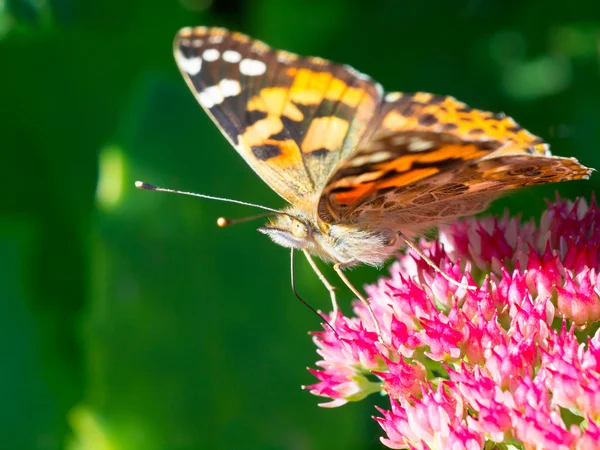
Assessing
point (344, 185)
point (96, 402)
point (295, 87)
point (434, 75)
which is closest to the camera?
point (344, 185)

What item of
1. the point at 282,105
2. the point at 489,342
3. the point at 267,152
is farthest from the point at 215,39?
the point at 489,342

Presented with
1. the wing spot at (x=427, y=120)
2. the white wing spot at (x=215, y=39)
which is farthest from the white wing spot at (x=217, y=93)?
the wing spot at (x=427, y=120)

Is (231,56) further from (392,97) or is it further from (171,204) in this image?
(171,204)

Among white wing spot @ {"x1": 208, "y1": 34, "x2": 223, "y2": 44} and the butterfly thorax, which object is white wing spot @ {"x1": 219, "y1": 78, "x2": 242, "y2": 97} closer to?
white wing spot @ {"x1": 208, "y1": 34, "x2": 223, "y2": 44}

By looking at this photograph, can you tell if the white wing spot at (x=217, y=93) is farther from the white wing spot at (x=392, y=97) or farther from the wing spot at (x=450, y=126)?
the wing spot at (x=450, y=126)

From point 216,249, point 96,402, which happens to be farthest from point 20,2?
point 96,402

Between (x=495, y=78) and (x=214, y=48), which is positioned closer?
(x=214, y=48)

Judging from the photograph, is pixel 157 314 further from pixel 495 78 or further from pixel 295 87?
pixel 495 78

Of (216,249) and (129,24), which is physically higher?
(129,24)
